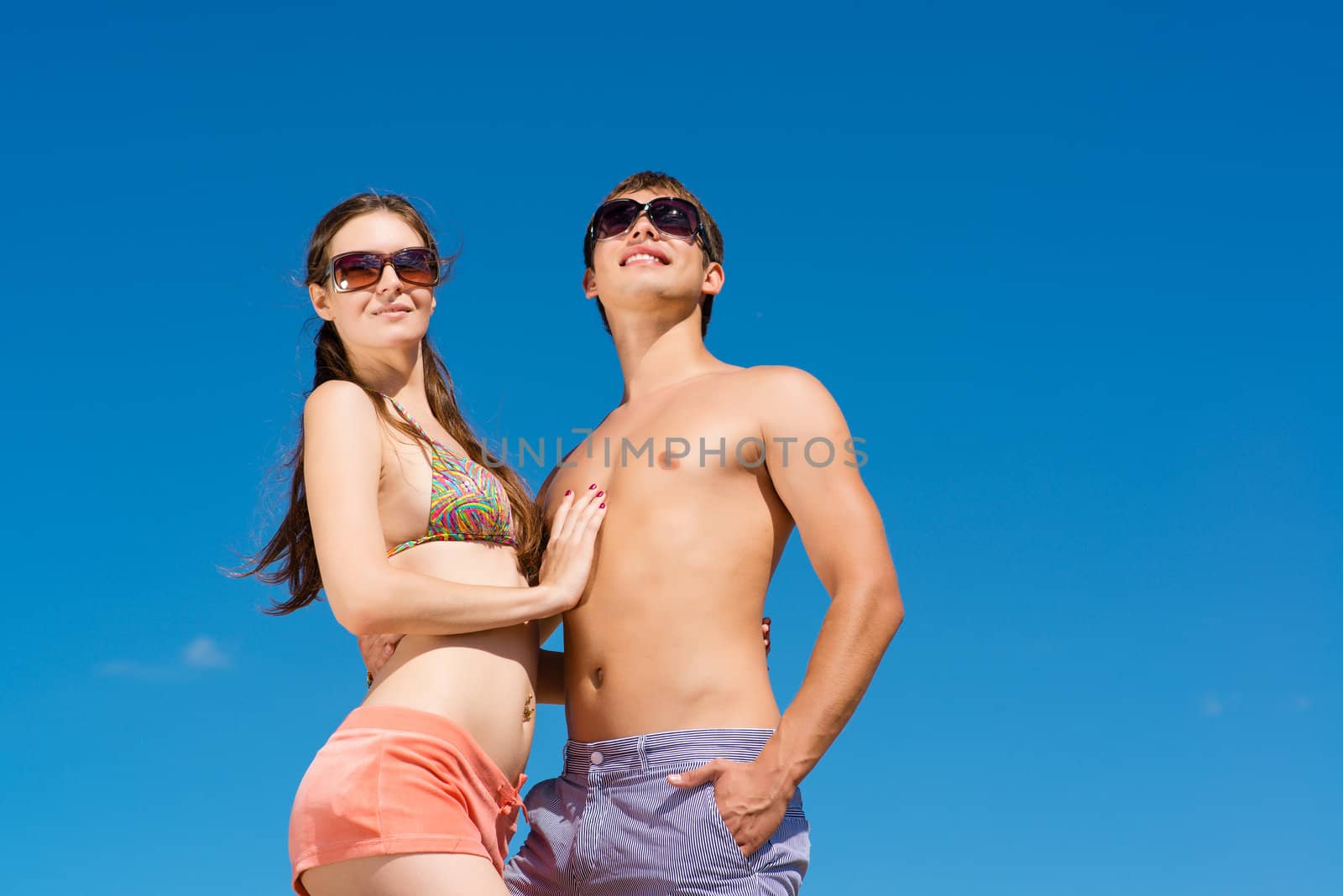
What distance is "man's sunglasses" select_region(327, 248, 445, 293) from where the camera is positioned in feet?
17.3

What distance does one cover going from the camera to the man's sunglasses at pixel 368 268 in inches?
208

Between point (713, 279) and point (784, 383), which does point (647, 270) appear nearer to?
point (713, 279)

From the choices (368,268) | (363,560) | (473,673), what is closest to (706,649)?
(473,673)

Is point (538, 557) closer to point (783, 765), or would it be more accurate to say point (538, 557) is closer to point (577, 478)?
point (577, 478)

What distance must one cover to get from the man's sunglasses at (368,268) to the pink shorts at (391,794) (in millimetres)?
1819

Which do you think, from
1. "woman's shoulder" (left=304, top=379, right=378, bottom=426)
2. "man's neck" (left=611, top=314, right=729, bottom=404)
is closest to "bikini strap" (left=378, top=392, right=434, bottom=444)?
"woman's shoulder" (left=304, top=379, right=378, bottom=426)

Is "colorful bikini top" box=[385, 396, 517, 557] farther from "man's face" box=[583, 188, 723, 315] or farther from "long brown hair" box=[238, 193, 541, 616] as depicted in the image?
"man's face" box=[583, 188, 723, 315]

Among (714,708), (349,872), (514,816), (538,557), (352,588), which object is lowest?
(349,872)

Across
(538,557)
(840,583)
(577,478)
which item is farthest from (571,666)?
(840,583)

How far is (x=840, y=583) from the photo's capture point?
16.0 feet

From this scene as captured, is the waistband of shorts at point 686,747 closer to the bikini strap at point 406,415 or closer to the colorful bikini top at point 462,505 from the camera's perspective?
the colorful bikini top at point 462,505

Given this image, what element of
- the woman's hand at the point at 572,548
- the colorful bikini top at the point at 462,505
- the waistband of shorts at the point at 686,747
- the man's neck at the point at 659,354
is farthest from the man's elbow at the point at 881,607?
the man's neck at the point at 659,354

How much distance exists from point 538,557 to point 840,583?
1.24 m

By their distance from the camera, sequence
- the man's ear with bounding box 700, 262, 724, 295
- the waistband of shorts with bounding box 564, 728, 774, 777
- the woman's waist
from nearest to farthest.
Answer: the woman's waist < the waistband of shorts with bounding box 564, 728, 774, 777 < the man's ear with bounding box 700, 262, 724, 295
